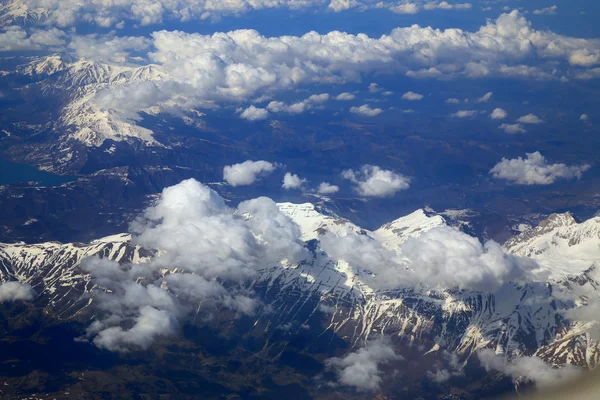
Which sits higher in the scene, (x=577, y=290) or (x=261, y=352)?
(x=577, y=290)

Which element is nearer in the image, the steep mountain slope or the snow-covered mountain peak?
the steep mountain slope

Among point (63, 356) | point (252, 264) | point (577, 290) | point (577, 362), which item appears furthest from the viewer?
point (252, 264)

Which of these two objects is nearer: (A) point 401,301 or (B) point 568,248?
(A) point 401,301

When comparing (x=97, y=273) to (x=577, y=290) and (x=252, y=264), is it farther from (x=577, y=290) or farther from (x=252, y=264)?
(x=577, y=290)

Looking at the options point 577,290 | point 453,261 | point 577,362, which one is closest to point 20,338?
point 453,261

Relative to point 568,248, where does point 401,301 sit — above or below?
below

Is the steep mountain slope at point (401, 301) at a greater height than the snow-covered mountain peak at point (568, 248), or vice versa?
the snow-covered mountain peak at point (568, 248)

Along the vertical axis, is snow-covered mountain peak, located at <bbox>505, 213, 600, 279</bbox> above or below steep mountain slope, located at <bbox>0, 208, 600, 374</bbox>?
above

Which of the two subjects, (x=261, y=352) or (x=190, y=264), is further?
(x=190, y=264)

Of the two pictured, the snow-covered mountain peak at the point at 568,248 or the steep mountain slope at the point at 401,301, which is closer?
the steep mountain slope at the point at 401,301

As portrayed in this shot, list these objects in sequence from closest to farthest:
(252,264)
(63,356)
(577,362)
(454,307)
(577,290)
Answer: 1. (577,362)
2. (63,356)
3. (577,290)
4. (454,307)
5. (252,264)
